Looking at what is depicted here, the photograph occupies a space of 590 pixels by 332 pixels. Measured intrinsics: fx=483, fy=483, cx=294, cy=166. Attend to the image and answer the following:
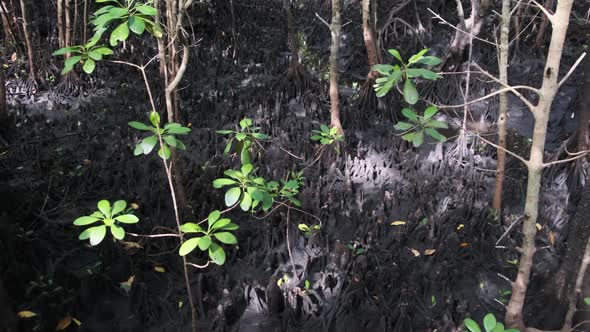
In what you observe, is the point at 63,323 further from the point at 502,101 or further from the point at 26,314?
the point at 502,101

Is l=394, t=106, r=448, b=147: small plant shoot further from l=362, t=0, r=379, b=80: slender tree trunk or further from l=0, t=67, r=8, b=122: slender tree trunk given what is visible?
l=0, t=67, r=8, b=122: slender tree trunk

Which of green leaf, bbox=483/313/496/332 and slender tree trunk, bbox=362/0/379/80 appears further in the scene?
slender tree trunk, bbox=362/0/379/80

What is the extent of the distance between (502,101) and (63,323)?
281 cm

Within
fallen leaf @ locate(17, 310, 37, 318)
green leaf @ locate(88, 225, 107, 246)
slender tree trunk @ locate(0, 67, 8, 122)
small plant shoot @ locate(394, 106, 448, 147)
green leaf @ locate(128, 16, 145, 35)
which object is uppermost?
green leaf @ locate(128, 16, 145, 35)

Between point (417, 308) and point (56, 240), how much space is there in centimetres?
239

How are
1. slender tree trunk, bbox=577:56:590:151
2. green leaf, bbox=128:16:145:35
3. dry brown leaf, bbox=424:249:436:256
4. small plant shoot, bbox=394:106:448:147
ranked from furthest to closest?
slender tree trunk, bbox=577:56:590:151 < dry brown leaf, bbox=424:249:436:256 < small plant shoot, bbox=394:106:448:147 < green leaf, bbox=128:16:145:35

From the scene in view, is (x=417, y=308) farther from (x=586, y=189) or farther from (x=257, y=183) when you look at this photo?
(x=257, y=183)

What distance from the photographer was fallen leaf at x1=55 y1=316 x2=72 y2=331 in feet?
8.61

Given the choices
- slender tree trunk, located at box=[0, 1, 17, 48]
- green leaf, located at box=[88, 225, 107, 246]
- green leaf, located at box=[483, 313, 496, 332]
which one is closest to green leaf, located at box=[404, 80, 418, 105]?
green leaf, located at box=[483, 313, 496, 332]

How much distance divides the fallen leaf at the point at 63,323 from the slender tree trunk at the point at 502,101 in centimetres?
241

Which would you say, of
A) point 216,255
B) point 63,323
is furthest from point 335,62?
point 63,323

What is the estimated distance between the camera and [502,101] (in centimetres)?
289

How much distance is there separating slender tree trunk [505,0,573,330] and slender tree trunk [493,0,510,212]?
0.28 m

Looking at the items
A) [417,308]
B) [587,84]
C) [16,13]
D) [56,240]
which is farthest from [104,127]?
[587,84]
